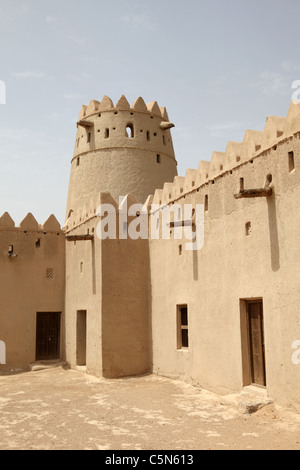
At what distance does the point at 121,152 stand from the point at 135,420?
11669 mm

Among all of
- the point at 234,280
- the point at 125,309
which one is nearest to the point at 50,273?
the point at 125,309

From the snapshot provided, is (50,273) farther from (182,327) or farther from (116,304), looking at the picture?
(182,327)

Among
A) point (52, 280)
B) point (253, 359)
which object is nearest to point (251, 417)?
point (253, 359)

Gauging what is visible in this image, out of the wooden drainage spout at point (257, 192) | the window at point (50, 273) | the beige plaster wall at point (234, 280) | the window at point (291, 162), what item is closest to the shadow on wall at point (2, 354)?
the window at point (50, 273)

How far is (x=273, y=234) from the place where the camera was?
793 centimetres

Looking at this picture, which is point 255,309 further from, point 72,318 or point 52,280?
point 52,280

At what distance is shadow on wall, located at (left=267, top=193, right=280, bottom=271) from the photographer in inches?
307

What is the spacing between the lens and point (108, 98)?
57.9 ft

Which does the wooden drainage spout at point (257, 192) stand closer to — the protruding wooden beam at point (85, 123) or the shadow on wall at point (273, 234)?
the shadow on wall at point (273, 234)

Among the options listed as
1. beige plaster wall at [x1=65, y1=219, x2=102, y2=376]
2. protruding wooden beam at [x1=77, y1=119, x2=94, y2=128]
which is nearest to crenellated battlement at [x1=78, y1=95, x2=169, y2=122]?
protruding wooden beam at [x1=77, y1=119, x2=94, y2=128]

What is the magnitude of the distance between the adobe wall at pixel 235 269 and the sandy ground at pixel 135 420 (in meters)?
0.67

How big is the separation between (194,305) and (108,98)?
10.6 metres

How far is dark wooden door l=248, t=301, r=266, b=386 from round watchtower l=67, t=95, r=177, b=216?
8.89 metres

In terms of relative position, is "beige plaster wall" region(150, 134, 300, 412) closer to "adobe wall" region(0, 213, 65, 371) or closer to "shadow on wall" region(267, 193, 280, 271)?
"shadow on wall" region(267, 193, 280, 271)
